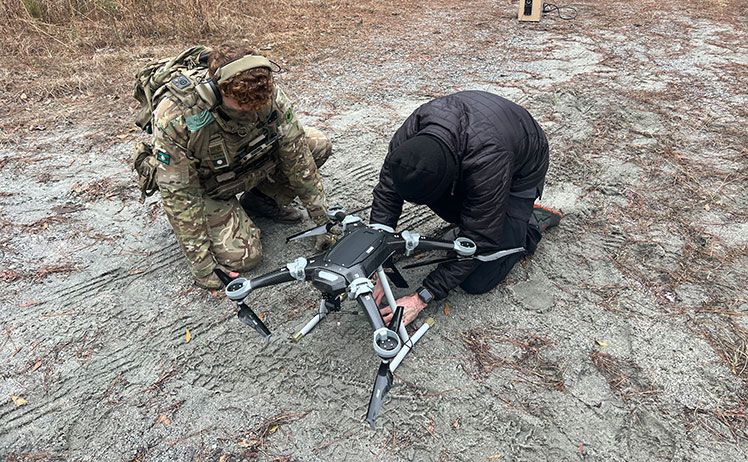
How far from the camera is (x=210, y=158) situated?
2551 millimetres

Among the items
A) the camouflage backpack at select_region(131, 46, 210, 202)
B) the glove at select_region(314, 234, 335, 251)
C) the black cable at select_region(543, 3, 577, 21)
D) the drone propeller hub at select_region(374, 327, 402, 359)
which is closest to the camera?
the drone propeller hub at select_region(374, 327, 402, 359)

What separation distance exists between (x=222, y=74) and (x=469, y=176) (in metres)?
1.15

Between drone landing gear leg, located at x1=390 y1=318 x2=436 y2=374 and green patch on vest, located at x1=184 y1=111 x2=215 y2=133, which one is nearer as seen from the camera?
drone landing gear leg, located at x1=390 y1=318 x2=436 y2=374

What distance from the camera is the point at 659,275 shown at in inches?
106

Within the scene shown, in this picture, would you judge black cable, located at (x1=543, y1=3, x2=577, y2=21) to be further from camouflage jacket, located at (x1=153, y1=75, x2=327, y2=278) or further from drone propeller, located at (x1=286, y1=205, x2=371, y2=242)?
drone propeller, located at (x1=286, y1=205, x2=371, y2=242)

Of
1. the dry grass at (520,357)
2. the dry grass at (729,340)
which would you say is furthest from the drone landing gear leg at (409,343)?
the dry grass at (729,340)

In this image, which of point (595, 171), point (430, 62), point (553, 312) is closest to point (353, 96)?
point (430, 62)

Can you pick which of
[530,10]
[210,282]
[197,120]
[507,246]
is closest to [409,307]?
[507,246]

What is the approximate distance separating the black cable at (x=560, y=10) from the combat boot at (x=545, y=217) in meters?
5.68

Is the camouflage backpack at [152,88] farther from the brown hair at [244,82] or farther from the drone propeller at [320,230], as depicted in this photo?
the drone propeller at [320,230]

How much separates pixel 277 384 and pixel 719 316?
2105 millimetres

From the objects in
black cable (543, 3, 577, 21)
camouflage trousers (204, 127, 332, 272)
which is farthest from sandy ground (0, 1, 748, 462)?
black cable (543, 3, 577, 21)

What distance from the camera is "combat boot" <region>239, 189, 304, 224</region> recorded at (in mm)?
3143

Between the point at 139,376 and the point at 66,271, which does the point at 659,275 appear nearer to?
the point at 139,376
